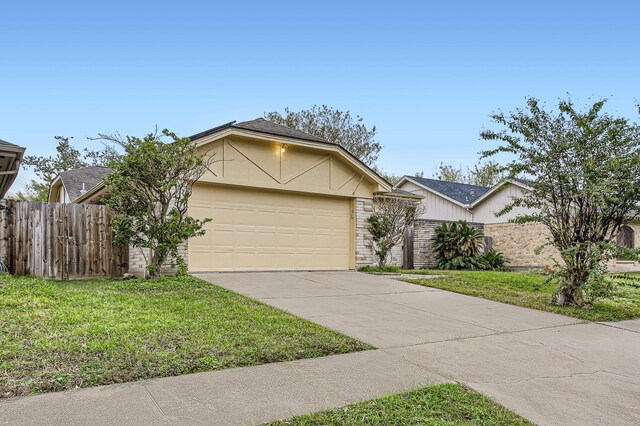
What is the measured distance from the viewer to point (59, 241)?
8609 mm

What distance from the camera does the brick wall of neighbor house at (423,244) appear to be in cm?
1479

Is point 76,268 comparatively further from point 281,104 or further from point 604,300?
point 281,104

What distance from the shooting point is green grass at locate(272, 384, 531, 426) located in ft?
8.48

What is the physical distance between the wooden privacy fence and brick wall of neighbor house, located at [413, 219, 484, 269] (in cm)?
972

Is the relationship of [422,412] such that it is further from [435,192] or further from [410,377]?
[435,192]

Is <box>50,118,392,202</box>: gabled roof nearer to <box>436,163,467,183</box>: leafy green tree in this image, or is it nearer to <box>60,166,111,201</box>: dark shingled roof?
<box>60,166,111,201</box>: dark shingled roof

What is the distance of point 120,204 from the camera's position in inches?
332

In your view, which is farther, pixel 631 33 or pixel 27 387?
pixel 631 33

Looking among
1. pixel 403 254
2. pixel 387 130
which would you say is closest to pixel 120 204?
pixel 403 254

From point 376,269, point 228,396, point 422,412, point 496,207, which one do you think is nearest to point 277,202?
point 376,269

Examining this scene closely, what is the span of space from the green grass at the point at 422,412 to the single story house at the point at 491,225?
1035 cm

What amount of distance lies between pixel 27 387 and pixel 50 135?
120ft

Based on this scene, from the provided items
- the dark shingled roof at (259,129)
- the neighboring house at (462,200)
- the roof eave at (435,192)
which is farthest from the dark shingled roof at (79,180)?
the neighboring house at (462,200)

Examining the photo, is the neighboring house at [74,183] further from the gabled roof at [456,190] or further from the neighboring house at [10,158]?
the gabled roof at [456,190]
